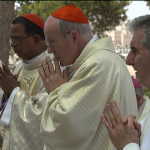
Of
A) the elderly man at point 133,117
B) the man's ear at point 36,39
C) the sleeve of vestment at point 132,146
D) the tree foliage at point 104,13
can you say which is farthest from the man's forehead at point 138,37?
the tree foliage at point 104,13

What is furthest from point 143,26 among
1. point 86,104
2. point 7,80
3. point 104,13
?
point 104,13

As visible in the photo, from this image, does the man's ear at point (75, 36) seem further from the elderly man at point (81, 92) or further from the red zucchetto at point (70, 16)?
the red zucchetto at point (70, 16)

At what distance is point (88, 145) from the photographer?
1.94 metres

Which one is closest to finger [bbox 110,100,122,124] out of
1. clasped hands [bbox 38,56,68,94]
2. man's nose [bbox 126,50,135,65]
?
man's nose [bbox 126,50,135,65]

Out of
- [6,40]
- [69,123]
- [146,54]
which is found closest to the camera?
[146,54]

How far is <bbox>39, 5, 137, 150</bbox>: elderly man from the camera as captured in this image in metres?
1.91

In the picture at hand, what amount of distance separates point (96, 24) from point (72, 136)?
1255 cm

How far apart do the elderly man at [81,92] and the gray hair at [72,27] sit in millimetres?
14

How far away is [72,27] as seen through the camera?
2.22 m

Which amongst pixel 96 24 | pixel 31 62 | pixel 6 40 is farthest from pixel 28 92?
pixel 96 24

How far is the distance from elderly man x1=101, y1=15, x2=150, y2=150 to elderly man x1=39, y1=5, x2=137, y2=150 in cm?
36

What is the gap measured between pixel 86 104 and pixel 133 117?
49cm

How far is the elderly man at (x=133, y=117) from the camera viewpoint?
4.78ft

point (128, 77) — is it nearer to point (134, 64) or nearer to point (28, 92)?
point (134, 64)
